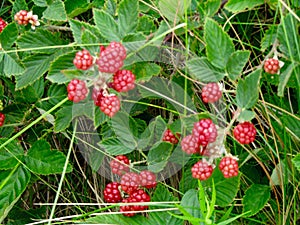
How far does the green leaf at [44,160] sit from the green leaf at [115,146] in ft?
0.40

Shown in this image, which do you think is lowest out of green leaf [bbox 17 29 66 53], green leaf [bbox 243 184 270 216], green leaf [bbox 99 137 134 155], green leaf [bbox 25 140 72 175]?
green leaf [bbox 243 184 270 216]

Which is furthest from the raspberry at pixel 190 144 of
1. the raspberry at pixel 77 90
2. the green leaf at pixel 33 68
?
the green leaf at pixel 33 68

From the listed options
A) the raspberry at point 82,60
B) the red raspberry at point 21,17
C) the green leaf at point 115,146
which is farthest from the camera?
the red raspberry at point 21,17

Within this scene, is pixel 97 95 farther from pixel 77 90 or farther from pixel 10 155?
pixel 10 155

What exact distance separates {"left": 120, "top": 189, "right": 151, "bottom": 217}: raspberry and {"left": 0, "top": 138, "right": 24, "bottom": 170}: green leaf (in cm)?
30

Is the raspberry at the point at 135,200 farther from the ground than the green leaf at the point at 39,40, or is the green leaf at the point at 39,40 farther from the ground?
the green leaf at the point at 39,40

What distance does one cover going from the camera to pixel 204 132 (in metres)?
1.00

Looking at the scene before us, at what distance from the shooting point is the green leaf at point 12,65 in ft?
4.22

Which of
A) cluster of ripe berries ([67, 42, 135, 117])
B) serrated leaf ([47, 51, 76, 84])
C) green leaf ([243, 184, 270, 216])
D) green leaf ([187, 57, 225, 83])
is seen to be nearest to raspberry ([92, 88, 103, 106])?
cluster of ripe berries ([67, 42, 135, 117])

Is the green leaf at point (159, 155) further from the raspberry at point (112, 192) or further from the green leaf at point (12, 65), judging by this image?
the green leaf at point (12, 65)

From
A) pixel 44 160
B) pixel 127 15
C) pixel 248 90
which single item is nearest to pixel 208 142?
pixel 248 90

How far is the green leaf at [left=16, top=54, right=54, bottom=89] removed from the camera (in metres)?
1.29

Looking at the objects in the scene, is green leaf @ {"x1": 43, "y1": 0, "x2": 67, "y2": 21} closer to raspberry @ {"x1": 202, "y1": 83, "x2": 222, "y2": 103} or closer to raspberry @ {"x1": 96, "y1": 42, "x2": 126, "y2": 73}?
raspberry @ {"x1": 96, "y1": 42, "x2": 126, "y2": 73}

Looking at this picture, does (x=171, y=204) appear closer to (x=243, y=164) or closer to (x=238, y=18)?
(x=243, y=164)
